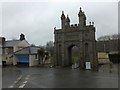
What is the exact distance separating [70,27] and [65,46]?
155 inches

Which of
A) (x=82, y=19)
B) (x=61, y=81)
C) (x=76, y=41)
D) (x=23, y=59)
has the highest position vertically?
(x=82, y=19)

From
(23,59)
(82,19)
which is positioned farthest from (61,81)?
(23,59)

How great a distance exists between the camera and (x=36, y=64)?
48.3 m

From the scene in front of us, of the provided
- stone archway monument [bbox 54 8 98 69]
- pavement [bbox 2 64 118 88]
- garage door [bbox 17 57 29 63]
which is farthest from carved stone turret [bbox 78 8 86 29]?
garage door [bbox 17 57 29 63]

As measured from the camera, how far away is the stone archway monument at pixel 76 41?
38.1m

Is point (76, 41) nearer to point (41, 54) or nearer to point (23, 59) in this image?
point (41, 54)

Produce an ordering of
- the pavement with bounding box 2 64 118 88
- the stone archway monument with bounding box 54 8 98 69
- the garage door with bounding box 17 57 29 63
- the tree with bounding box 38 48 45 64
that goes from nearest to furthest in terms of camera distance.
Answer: the pavement with bounding box 2 64 118 88 < the stone archway monument with bounding box 54 8 98 69 < the tree with bounding box 38 48 45 64 < the garage door with bounding box 17 57 29 63

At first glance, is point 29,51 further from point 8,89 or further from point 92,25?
point 8,89

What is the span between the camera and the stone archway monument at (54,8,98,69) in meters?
38.1

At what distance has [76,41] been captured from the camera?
1567 inches

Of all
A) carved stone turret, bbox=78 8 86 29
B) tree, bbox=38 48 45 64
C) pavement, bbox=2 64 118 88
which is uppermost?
carved stone turret, bbox=78 8 86 29

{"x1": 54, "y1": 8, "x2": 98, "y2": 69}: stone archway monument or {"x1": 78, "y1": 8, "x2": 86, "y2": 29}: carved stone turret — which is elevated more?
{"x1": 78, "y1": 8, "x2": 86, "y2": 29}: carved stone turret

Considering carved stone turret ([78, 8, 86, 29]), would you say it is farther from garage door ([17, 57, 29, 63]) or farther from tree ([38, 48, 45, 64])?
garage door ([17, 57, 29, 63])

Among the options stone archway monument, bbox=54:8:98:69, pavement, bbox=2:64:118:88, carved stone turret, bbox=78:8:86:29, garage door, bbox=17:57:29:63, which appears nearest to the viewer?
pavement, bbox=2:64:118:88
